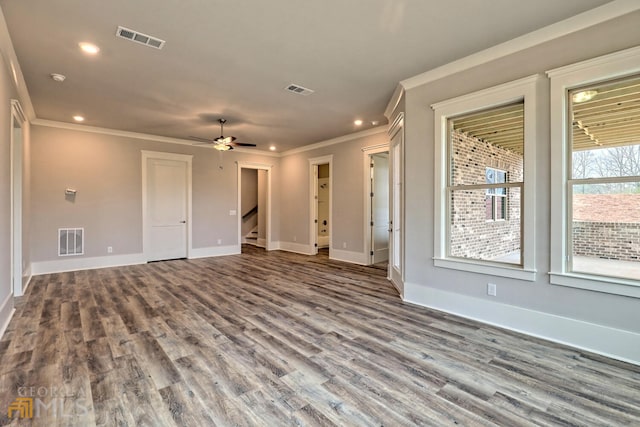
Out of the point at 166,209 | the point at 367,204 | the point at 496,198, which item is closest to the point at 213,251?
the point at 166,209

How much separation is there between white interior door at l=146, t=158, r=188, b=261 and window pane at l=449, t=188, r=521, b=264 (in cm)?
622

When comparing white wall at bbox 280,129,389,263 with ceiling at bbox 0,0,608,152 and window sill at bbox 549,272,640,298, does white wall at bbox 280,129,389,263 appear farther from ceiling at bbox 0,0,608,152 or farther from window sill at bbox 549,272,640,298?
window sill at bbox 549,272,640,298

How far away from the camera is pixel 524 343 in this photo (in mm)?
2773

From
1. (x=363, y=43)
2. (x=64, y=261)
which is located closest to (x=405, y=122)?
(x=363, y=43)

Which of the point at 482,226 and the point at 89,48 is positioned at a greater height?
the point at 89,48

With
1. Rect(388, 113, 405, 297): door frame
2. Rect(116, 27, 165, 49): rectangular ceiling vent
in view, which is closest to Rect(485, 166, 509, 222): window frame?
Rect(388, 113, 405, 297): door frame

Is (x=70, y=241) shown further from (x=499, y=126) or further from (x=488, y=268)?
(x=499, y=126)

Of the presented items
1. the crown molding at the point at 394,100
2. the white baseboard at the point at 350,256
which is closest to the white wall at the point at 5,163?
the crown molding at the point at 394,100

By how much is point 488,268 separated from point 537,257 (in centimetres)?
47

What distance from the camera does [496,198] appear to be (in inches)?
136

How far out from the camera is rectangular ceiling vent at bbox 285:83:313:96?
13.5 feet

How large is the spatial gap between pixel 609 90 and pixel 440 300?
262 centimetres

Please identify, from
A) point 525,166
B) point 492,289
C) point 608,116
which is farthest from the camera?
point 492,289

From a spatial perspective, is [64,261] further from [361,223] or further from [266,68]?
[361,223]
